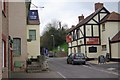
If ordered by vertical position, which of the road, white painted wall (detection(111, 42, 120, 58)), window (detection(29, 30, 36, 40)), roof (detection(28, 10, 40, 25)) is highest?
roof (detection(28, 10, 40, 25))

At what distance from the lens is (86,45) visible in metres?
49.0

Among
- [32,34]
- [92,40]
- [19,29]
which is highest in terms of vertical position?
[32,34]

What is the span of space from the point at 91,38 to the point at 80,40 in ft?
9.29

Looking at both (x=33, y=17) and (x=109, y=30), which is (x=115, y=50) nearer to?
(x=109, y=30)

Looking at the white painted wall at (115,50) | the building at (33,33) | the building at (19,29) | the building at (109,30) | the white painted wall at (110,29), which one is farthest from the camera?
the white painted wall at (110,29)

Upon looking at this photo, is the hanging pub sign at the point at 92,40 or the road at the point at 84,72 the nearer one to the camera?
the road at the point at 84,72

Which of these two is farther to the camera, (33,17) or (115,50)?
(33,17)

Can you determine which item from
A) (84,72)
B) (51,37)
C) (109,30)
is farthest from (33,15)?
(51,37)

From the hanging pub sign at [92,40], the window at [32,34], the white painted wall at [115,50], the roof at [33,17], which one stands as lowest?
the white painted wall at [115,50]

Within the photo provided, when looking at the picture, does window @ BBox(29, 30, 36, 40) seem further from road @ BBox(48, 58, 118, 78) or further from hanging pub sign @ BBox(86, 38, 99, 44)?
hanging pub sign @ BBox(86, 38, 99, 44)

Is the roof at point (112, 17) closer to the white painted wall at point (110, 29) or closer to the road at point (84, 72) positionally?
the white painted wall at point (110, 29)

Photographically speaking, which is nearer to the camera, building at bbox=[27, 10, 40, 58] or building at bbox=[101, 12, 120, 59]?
building at bbox=[27, 10, 40, 58]

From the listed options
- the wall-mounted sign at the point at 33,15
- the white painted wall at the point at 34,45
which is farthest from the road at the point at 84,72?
the wall-mounted sign at the point at 33,15

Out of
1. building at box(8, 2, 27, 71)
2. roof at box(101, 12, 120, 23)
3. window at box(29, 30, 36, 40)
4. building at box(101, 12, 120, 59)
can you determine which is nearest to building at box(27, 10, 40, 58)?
window at box(29, 30, 36, 40)
